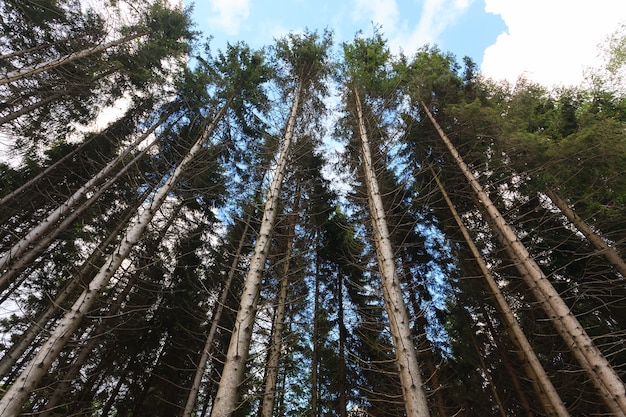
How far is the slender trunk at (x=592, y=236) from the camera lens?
786 centimetres

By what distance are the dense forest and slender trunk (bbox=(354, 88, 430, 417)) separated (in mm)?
180

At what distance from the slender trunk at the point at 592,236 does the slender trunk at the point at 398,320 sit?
6.14 metres

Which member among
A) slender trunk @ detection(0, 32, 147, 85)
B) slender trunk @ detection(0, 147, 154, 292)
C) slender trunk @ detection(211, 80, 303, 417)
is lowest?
slender trunk @ detection(211, 80, 303, 417)

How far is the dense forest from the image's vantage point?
7.86 meters

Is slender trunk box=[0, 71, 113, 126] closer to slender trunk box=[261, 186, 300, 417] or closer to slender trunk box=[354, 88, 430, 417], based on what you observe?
slender trunk box=[261, 186, 300, 417]

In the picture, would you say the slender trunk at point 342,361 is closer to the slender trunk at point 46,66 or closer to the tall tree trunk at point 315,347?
the tall tree trunk at point 315,347

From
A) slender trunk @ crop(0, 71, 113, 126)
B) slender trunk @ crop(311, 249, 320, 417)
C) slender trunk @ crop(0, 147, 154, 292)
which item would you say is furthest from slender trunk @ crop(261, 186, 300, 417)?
slender trunk @ crop(0, 71, 113, 126)

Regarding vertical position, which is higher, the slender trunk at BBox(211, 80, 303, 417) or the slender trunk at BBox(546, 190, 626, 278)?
the slender trunk at BBox(546, 190, 626, 278)

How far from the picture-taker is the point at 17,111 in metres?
9.27

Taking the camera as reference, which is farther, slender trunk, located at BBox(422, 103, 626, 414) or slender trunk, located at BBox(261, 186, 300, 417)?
slender trunk, located at BBox(261, 186, 300, 417)

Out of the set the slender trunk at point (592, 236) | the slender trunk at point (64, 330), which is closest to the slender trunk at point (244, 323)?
the slender trunk at point (64, 330)

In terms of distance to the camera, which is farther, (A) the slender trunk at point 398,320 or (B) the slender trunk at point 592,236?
(B) the slender trunk at point 592,236

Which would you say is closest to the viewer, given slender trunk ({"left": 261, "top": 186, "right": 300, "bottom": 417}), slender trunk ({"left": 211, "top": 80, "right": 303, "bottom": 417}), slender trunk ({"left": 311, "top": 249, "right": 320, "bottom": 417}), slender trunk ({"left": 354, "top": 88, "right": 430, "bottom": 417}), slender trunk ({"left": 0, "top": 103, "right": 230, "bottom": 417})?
slender trunk ({"left": 211, "top": 80, "right": 303, "bottom": 417})

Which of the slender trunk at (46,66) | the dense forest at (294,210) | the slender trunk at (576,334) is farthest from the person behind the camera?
the dense forest at (294,210)
